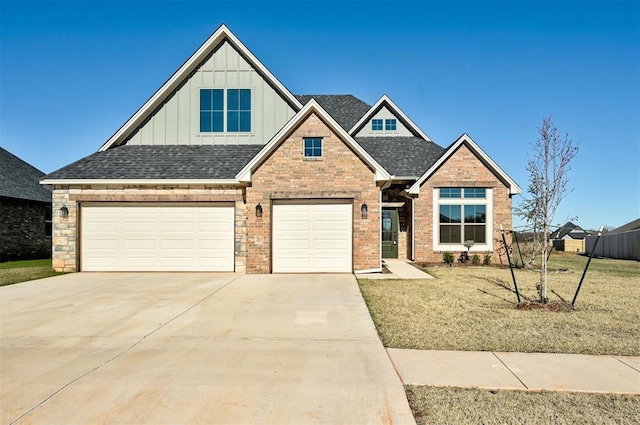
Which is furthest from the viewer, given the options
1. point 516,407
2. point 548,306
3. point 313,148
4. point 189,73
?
point 189,73

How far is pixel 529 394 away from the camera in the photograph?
14.3 ft

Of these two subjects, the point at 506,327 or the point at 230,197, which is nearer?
the point at 506,327

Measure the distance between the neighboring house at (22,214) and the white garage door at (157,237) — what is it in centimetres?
864

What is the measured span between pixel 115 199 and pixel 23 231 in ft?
34.3

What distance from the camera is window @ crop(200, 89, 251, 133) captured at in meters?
16.6

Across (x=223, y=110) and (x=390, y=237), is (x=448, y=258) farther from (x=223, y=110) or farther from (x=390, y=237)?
(x=223, y=110)

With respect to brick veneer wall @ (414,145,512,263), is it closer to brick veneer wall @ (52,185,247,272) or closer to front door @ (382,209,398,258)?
front door @ (382,209,398,258)

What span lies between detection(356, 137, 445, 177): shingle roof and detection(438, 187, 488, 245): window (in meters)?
1.86

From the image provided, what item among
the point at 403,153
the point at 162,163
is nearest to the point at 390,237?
the point at 403,153

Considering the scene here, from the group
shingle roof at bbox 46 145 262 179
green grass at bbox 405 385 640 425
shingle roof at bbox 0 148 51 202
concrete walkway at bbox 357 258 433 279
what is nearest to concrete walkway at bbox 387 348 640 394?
green grass at bbox 405 385 640 425

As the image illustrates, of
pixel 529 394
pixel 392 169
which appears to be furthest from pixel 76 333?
pixel 392 169

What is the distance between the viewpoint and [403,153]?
20.9 meters

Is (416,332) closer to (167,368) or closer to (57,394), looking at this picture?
(167,368)

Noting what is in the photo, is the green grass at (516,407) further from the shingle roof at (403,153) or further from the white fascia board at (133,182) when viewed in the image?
the shingle roof at (403,153)
